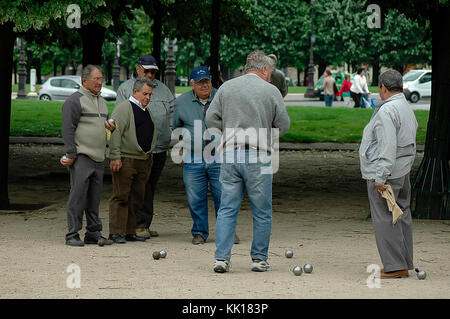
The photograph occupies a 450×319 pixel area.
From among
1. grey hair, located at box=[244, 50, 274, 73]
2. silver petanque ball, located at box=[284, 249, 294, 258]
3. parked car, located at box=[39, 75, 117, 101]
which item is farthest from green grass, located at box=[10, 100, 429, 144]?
grey hair, located at box=[244, 50, 274, 73]

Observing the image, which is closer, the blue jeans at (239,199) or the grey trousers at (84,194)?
the blue jeans at (239,199)

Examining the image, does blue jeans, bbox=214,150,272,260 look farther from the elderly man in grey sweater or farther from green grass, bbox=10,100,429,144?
green grass, bbox=10,100,429,144

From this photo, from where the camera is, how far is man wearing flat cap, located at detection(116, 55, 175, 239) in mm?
9211

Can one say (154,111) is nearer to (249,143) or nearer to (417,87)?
(249,143)

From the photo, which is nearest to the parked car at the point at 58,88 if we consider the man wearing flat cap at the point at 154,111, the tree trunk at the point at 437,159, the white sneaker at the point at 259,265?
the tree trunk at the point at 437,159

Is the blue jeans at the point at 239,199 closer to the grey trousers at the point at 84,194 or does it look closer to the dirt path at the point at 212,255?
the dirt path at the point at 212,255

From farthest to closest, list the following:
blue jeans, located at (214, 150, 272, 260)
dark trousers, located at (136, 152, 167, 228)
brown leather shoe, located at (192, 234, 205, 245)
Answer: dark trousers, located at (136, 152, 167, 228), brown leather shoe, located at (192, 234, 205, 245), blue jeans, located at (214, 150, 272, 260)

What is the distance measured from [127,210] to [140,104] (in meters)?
1.11

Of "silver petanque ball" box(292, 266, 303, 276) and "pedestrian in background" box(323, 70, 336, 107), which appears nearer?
"silver petanque ball" box(292, 266, 303, 276)

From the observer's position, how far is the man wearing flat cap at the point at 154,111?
921 cm

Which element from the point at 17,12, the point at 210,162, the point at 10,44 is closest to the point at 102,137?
the point at 210,162

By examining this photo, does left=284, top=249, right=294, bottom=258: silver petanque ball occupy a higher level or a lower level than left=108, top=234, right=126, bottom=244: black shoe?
higher

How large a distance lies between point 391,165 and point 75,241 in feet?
11.3

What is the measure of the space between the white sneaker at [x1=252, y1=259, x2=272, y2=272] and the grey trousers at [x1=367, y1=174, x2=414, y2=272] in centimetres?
96
